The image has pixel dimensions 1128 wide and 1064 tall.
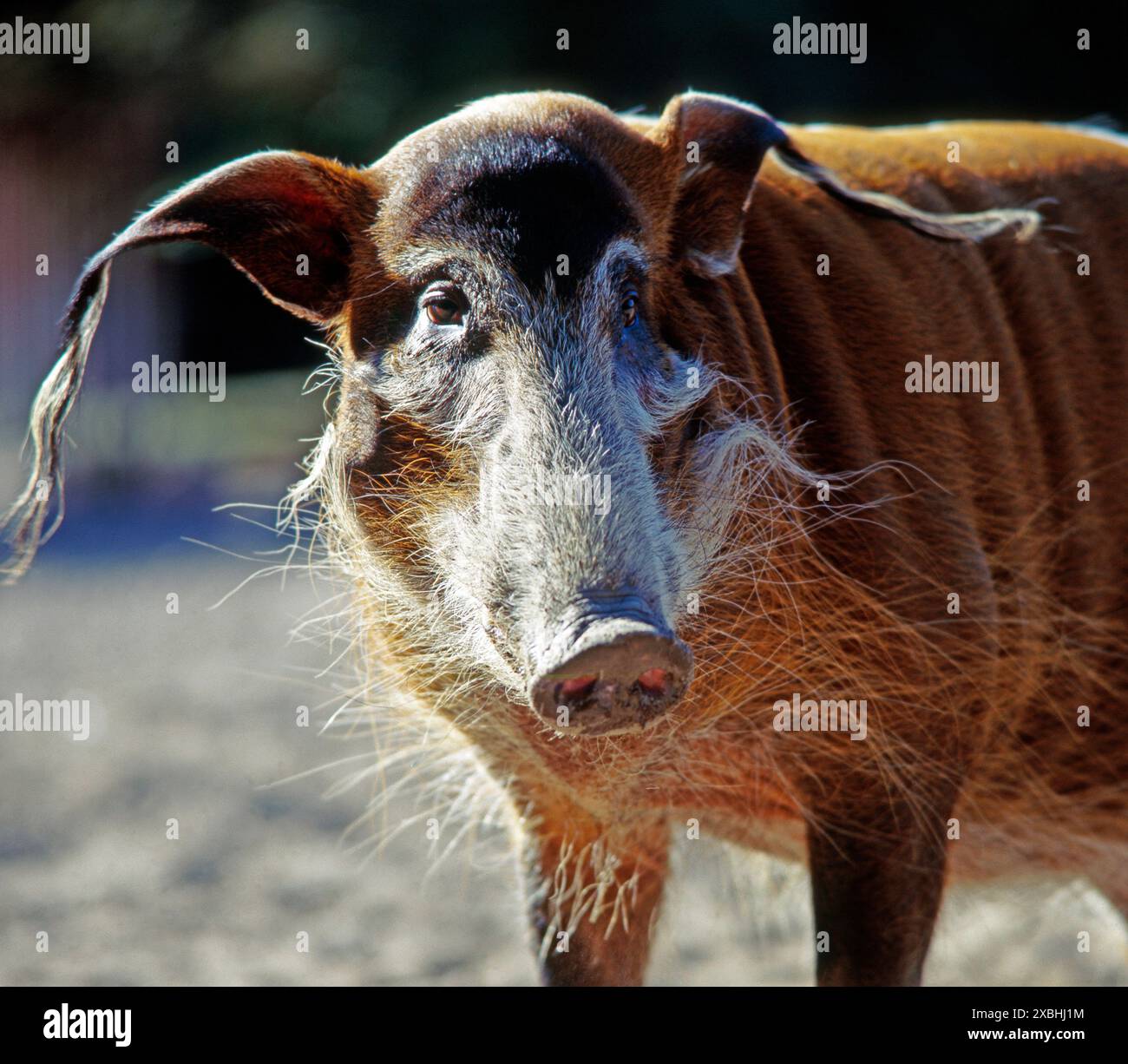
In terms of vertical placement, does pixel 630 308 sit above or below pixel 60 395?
above

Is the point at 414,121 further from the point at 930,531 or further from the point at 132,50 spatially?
the point at 930,531

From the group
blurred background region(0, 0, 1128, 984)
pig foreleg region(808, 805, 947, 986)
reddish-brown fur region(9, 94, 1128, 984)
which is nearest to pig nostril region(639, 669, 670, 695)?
reddish-brown fur region(9, 94, 1128, 984)

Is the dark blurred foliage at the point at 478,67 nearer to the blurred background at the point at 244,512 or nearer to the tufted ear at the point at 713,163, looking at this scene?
the blurred background at the point at 244,512

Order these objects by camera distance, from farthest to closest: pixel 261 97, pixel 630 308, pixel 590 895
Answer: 1. pixel 261 97
2. pixel 590 895
3. pixel 630 308

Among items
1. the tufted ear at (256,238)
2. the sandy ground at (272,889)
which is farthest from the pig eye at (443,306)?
the sandy ground at (272,889)

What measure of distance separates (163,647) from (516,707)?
567cm

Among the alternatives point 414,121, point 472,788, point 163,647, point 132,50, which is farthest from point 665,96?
point 472,788

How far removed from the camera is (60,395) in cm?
259

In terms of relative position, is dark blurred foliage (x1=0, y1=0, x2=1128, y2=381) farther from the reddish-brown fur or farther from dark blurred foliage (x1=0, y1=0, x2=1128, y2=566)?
the reddish-brown fur

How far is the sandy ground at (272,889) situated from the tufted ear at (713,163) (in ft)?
4.00

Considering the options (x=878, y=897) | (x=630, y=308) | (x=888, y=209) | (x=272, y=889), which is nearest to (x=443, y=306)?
(x=630, y=308)

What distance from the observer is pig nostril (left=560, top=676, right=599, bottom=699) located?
6.84ft

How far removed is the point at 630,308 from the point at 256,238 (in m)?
0.72

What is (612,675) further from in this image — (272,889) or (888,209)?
(272,889)
